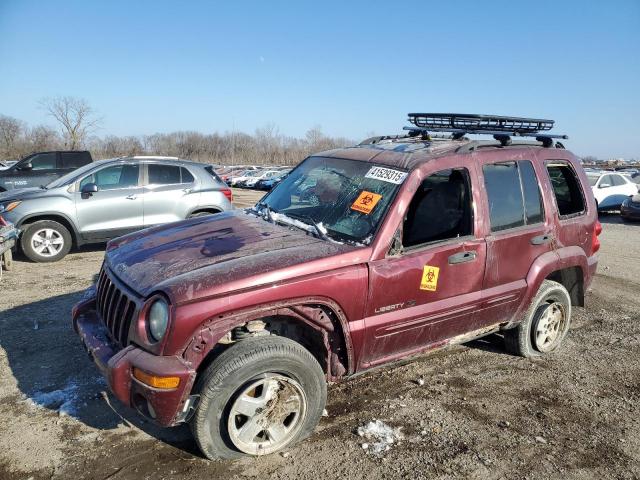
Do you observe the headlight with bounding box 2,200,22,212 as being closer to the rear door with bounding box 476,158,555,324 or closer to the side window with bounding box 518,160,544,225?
the rear door with bounding box 476,158,555,324

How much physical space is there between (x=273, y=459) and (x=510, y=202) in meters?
2.77

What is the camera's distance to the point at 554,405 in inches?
151

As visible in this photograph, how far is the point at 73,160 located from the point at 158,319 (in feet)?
45.3

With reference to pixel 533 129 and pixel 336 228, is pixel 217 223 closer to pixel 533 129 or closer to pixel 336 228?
pixel 336 228

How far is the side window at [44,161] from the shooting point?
14.3 meters

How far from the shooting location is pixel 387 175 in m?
3.68

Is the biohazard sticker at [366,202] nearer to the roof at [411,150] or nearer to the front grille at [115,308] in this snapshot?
the roof at [411,150]

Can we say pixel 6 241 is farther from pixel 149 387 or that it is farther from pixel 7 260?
pixel 149 387

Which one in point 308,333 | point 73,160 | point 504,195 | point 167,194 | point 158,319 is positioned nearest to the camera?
point 158,319

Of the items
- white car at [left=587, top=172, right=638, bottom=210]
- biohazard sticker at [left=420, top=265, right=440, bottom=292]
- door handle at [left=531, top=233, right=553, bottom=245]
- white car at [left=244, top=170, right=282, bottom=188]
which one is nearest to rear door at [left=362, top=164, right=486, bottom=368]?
biohazard sticker at [left=420, top=265, right=440, bottom=292]

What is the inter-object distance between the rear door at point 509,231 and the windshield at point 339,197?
0.91 m

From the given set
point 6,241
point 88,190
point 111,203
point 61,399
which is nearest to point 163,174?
point 111,203

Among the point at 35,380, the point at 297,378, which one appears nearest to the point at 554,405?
the point at 297,378

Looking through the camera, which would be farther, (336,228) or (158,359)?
(336,228)
